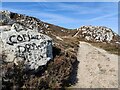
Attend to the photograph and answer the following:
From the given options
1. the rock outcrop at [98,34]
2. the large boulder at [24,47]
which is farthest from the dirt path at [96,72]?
the rock outcrop at [98,34]

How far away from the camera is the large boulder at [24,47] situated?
21781 millimetres

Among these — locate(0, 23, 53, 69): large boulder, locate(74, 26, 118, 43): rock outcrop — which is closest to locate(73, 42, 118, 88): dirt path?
locate(0, 23, 53, 69): large boulder

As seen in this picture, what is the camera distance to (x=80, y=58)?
33719 millimetres

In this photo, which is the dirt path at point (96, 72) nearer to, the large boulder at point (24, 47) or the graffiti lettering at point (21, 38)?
the large boulder at point (24, 47)

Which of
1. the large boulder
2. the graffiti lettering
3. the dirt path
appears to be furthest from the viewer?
the dirt path

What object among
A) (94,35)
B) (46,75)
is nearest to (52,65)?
(46,75)

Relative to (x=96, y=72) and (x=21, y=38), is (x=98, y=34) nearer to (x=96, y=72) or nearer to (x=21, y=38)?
(x=96, y=72)

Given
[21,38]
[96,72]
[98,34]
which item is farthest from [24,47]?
[98,34]

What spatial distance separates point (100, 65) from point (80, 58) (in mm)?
3931

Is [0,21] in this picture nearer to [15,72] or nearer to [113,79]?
[15,72]

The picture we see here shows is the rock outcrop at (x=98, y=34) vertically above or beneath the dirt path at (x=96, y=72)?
above

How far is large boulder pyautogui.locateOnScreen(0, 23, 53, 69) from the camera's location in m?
21.8

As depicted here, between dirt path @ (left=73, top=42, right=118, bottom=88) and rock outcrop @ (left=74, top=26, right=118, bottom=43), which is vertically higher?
rock outcrop @ (left=74, top=26, right=118, bottom=43)

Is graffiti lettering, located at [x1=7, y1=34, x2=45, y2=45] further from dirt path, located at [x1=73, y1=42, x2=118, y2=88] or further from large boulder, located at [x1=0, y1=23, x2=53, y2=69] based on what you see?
dirt path, located at [x1=73, y1=42, x2=118, y2=88]
